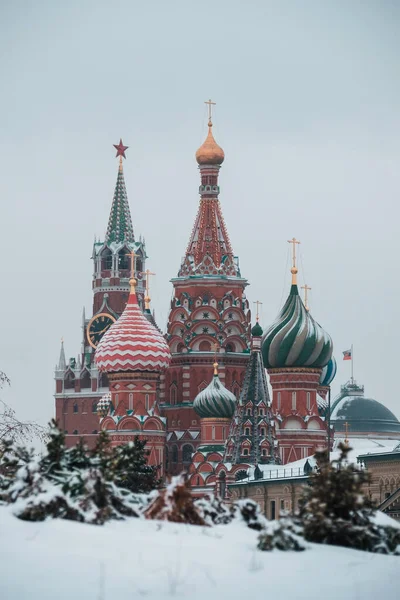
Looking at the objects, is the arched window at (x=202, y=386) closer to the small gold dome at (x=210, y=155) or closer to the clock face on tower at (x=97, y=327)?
the small gold dome at (x=210, y=155)

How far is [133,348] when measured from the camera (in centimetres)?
8212

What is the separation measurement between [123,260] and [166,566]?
93154 millimetres

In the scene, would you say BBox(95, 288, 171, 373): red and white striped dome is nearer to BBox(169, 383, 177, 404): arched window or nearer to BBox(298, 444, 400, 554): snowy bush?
BBox(169, 383, 177, 404): arched window

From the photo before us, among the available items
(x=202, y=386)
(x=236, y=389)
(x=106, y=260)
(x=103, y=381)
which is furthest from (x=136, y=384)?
(x=103, y=381)

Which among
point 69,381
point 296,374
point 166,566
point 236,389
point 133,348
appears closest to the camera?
point 166,566

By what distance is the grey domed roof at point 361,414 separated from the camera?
112625mm

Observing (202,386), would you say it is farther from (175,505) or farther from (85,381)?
(175,505)

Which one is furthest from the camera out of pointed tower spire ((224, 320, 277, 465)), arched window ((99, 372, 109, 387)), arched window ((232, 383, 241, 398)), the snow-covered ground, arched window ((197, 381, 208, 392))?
arched window ((99, 372, 109, 387))

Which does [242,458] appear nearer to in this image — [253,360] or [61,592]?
[253,360]

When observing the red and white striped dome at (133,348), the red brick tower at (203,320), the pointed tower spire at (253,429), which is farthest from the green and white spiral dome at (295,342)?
the red brick tower at (203,320)

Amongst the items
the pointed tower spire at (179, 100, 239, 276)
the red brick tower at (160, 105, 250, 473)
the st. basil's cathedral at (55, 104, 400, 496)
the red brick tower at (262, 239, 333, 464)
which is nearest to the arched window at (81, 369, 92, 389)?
the st. basil's cathedral at (55, 104, 400, 496)

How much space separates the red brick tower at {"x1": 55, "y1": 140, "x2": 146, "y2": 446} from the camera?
4309 inches

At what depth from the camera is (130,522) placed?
18422 millimetres

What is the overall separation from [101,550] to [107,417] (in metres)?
Result: 65.2
